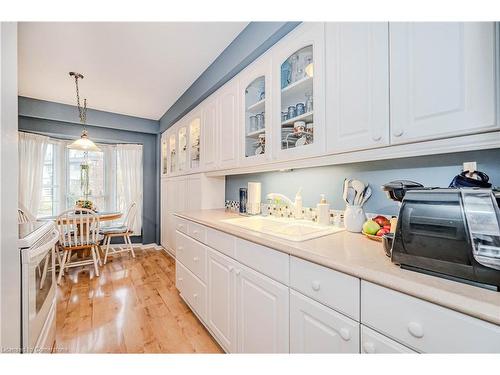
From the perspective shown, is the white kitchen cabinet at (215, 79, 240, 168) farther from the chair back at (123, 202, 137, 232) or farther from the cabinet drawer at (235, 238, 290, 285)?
the chair back at (123, 202, 137, 232)

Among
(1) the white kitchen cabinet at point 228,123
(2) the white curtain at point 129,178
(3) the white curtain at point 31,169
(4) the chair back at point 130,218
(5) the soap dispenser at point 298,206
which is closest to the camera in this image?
(5) the soap dispenser at point 298,206

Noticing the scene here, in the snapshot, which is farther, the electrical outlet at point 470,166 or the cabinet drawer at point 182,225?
the cabinet drawer at point 182,225

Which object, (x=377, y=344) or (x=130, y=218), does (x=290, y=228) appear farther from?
(x=130, y=218)

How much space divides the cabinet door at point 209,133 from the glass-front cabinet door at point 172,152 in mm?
1039

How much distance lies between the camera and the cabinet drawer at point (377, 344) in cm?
66

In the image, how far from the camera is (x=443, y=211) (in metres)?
0.65

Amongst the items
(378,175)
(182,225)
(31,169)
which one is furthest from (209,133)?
(31,169)

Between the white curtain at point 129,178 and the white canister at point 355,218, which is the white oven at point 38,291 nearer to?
the white canister at point 355,218

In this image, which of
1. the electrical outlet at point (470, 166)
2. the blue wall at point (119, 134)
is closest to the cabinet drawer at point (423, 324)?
the electrical outlet at point (470, 166)

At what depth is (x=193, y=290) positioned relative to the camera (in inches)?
74.5

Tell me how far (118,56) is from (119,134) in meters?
2.21
